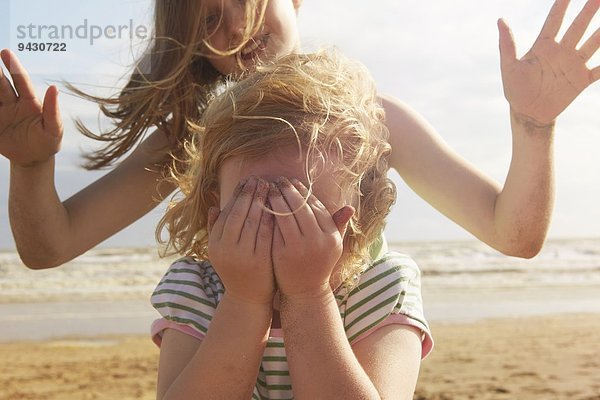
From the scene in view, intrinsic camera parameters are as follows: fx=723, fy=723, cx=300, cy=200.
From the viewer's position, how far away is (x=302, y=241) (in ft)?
6.17

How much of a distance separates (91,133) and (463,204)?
1705mm

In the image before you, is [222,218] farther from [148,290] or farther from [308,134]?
[148,290]

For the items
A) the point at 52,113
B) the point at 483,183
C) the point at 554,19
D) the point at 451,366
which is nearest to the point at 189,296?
the point at 52,113

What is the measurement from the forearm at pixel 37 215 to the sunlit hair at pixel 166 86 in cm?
37

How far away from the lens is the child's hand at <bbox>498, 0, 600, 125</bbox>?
233cm

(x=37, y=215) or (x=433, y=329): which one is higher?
(x=37, y=215)

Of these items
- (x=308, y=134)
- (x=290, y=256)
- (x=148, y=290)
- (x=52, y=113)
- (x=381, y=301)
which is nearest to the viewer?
(x=290, y=256)

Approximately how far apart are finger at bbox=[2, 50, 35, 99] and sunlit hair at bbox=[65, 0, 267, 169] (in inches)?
20.0

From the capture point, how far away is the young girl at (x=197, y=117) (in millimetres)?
2393

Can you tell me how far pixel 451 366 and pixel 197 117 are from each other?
5367 mm

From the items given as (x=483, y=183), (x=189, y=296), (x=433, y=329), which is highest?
(x=483, y=183)

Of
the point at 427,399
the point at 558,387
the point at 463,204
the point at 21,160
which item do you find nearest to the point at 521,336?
the point at 558,387

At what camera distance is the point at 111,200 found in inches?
128

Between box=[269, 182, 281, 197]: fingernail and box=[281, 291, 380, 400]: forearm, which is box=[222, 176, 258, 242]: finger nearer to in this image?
box=[269, 182, 281, 197]: fingernail
